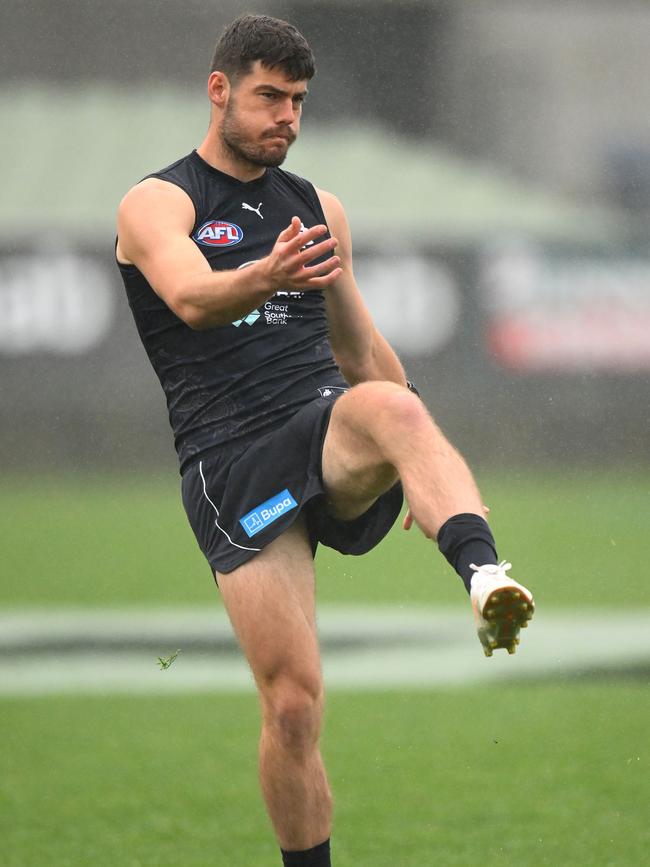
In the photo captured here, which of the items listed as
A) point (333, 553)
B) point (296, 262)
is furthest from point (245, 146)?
point (333, 553)

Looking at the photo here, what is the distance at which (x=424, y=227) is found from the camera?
38.8 feet

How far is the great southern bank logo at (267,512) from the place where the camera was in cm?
309

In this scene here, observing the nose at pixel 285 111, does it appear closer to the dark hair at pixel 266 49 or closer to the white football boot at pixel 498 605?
the dark hair at pixel 266 49

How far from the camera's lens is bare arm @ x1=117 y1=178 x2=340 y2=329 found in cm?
270

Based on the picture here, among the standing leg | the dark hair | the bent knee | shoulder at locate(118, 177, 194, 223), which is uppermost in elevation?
the dark hair

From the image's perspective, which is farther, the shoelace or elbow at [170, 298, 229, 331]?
elbow at [170, 298, 229, 331]

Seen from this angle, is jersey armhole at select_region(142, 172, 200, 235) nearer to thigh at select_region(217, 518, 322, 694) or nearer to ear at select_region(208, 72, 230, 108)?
ear at select_region(208, 72, 230, 108)

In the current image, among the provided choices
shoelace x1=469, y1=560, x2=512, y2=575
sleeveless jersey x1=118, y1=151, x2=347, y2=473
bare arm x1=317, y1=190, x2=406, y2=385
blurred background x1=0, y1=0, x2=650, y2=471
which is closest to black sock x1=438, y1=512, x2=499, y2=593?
shoelace x1=469, y1=560, x2=512, y2=575

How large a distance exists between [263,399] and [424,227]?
877cm

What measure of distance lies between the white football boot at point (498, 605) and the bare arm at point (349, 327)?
1117mm

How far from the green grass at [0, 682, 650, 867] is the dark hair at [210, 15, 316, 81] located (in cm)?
198

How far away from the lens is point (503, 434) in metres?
11.4

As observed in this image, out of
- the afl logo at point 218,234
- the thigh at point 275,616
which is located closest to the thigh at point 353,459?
the thigh at point 275,616

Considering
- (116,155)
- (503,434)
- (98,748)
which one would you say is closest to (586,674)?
(98,748)
